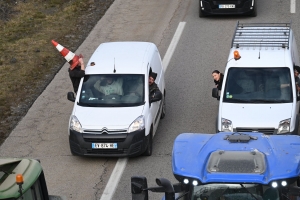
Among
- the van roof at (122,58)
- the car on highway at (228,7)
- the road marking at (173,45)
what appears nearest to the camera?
the van roof at (122,58)

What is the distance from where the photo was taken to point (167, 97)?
1966 cm

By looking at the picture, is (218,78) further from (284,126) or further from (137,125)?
(137,125)

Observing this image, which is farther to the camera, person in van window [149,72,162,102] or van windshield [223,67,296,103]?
person in van window [149,72,162,102]

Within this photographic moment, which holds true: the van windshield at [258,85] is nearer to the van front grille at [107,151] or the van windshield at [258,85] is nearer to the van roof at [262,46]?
the van roof at [262,46]

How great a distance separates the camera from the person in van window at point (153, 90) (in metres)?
16.6

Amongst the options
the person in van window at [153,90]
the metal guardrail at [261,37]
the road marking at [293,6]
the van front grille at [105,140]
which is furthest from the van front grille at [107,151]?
the road marking at [293,6]

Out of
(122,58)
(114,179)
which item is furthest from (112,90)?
(114,179)

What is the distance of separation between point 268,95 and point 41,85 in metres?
7.05

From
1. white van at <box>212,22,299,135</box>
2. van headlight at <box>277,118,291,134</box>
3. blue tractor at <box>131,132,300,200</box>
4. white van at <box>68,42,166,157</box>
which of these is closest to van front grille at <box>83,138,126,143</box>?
white van at <box>68,42,166,157</box>

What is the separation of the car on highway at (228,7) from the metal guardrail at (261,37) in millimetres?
6380

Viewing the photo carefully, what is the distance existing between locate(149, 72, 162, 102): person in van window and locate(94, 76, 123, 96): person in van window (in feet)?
2.14

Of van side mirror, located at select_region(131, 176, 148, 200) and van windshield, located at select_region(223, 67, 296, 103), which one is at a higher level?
van side mirror, located at select_region(131, 176, 148, 200)

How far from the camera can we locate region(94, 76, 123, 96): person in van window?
16.7m

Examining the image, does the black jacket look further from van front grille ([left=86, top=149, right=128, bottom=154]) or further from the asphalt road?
van front grille ([left=86, top=149, right=128, bottom=154])
